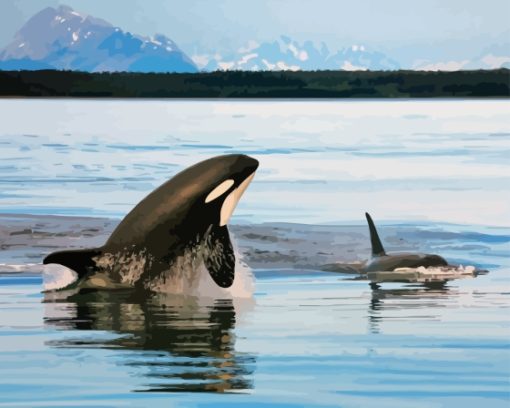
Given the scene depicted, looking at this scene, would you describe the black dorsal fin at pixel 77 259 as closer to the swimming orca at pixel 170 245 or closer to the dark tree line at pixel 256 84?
the swimming orca at pixel 170 245

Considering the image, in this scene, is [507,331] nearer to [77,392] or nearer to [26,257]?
[77,392]

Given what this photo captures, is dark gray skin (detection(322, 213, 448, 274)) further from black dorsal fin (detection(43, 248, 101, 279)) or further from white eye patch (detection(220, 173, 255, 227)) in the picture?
black dorsal fin (detection(43, 248, 101, 279))

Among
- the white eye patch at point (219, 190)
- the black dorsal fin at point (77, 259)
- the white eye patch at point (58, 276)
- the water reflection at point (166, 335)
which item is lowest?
the water reflection at point (166, 335)

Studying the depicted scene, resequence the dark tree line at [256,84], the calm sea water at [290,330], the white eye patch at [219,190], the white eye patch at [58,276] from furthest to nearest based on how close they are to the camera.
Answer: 1. the dark tree line at [256,84]
2. the white eye patch at [219,190]
3. the white eye patch at [58,276]
4. the calm sea water at [290,330]

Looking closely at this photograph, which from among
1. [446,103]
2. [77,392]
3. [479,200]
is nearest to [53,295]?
[77,392]

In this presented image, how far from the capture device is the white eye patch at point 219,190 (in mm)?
12672

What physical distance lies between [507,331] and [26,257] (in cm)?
605

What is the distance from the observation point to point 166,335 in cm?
1023

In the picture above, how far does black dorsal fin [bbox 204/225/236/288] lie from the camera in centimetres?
1247

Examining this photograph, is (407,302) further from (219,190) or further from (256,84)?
(256,84)

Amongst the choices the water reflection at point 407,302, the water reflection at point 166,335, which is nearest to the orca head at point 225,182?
the water reflection at point 166,335

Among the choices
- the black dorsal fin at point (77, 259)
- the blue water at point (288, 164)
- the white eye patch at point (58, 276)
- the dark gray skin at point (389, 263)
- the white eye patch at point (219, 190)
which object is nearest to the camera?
the black dorsal fin at point (77, 259)

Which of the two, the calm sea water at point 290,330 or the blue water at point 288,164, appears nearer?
the calm sea water at point 290,330

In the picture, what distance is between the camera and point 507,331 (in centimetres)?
1060
